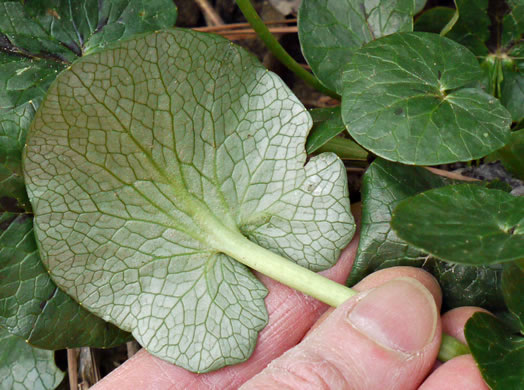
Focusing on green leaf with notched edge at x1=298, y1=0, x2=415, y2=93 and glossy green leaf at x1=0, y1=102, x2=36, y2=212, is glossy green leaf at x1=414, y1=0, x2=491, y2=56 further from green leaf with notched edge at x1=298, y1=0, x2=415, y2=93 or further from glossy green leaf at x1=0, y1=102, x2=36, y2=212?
glossy green leaf at x1=0, y1=102, x2=36, y2=212

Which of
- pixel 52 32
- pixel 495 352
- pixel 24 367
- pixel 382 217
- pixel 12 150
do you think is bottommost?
pixel 24 367

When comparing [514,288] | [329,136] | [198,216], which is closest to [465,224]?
[514,288]

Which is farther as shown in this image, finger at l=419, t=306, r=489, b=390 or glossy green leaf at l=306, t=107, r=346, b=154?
glossy green leaf at l=306, t=107, r=346, b=154

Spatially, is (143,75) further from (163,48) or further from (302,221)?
(302,221)

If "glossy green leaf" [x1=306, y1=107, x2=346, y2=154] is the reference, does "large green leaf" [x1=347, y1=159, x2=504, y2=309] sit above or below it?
below

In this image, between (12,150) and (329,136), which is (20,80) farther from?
(329,136)

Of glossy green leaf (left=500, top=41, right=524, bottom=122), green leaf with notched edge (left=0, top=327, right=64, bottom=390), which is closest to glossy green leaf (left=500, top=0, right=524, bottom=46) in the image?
glossy green leaf (left=500, top=41, right=524, bottom=122)

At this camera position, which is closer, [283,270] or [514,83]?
[283,270]
